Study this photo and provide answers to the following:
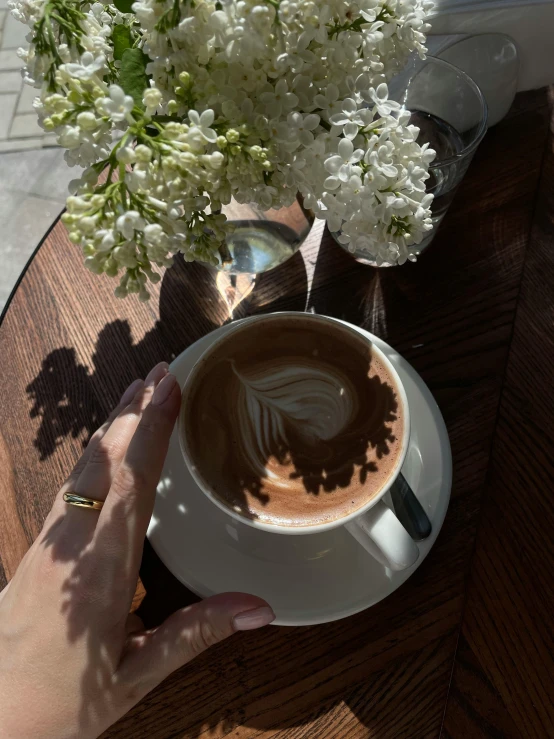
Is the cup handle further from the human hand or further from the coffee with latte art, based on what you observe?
the human hand

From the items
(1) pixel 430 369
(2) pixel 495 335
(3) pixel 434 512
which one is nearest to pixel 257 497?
(3) pixel 434 512

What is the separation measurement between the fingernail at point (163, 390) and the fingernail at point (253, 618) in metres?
0.26

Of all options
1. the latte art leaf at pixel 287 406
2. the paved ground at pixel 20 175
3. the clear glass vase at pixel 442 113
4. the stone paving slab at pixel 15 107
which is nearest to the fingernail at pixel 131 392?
the latte art leaf at pixel 287 406

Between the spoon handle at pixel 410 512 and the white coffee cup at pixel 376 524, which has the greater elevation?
the white coffee cup at pixel 376 524

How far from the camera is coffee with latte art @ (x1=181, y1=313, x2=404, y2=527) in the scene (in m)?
0.65

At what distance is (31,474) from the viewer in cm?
79

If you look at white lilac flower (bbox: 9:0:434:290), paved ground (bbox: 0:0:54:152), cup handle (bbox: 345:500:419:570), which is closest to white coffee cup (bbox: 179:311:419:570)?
cup handle (bbox: 345:500:419:570)

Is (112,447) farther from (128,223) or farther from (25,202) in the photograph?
(25,202)

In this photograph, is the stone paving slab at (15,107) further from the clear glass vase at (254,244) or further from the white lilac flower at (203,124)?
the white lilac flower at (203,124)

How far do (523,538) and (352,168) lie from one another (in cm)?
55

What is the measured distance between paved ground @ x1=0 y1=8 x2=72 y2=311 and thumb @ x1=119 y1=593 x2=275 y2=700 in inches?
62.1

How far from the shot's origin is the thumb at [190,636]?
615 mm

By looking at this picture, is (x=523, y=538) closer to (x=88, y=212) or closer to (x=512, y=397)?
A: (x=512, y=397)

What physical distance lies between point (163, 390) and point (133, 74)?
0.34 m
